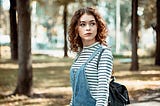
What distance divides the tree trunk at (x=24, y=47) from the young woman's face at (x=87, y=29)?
9.47m

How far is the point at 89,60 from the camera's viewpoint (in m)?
3.56

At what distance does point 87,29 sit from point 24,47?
959 centimetres

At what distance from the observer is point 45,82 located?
695 inches

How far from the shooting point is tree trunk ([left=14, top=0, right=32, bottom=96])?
42.8ft

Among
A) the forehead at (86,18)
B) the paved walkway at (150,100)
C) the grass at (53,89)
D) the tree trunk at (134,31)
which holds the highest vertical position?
the forehead at (86,18)

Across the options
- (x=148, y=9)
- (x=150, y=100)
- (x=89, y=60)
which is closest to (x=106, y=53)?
(x=89, y=60)

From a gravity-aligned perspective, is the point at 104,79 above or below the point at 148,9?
below

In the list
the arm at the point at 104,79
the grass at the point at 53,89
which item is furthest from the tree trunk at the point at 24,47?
the arm at the point at 104,79

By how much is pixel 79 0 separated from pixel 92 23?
22.0 metres

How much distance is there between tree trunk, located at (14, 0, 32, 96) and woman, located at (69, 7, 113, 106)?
9.36 meters

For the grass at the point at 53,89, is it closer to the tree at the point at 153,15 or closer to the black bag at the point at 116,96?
the tree at the point at 153,15

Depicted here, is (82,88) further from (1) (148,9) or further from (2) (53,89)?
(1) (148,9)

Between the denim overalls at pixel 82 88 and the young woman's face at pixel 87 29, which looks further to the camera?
the young woman's face at pixel 87 29

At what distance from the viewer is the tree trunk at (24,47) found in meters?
13.0
